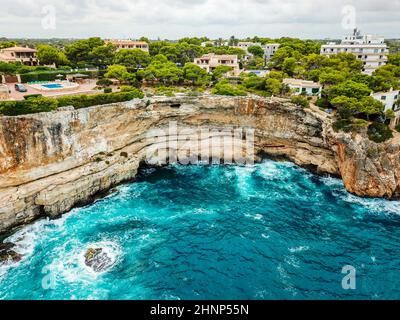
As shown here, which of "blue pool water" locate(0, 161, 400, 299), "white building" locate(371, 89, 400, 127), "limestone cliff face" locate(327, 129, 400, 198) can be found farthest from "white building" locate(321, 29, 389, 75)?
"blue pool water" locate(0, 161, 400, 299)

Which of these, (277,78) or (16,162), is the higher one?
(277,78)

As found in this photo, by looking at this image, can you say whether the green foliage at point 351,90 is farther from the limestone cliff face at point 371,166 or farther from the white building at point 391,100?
the limestone cliff face at point 371,166

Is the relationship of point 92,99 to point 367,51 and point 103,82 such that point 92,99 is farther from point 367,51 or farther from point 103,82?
point 367,51

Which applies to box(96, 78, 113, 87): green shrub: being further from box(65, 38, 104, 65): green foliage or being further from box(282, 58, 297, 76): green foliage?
box(282, 58, 297, 76): green foliage

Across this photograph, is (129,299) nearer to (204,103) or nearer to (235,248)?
(235,248)

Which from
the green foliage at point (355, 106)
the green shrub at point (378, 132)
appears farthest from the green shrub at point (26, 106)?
the green shrub at point (378, 132)
